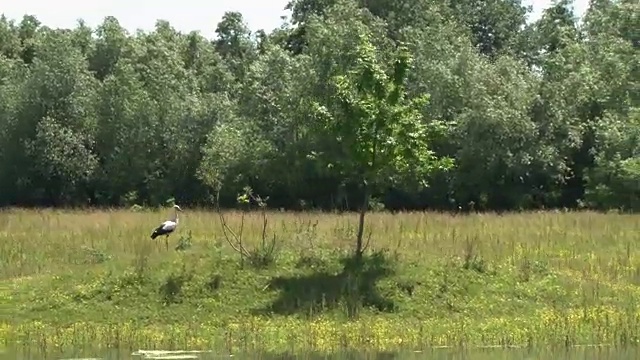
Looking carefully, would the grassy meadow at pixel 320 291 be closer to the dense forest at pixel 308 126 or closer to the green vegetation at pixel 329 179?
the green vegetation at pixel 329 179

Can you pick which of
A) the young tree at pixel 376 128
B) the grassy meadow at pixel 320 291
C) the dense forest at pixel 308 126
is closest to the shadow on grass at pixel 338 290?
the grassy meadow at pixel 320 291

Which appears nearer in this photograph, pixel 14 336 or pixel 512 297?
pixel 14 336

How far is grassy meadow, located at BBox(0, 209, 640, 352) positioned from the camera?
819 inches

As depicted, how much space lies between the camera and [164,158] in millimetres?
54594

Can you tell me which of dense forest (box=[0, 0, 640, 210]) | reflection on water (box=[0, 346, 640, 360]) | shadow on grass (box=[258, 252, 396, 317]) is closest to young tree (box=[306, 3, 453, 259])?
shadow on grass (box=[258, 252, 396, 317])

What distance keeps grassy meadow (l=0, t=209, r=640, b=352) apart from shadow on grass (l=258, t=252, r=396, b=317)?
36 mm

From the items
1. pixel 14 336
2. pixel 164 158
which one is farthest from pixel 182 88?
pixel 14 336

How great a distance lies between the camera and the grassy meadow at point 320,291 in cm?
2081

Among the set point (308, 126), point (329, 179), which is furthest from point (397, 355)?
point (329, 179)

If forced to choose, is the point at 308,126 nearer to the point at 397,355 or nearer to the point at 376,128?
the point at 376,128

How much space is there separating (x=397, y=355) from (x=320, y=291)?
18.2 ft

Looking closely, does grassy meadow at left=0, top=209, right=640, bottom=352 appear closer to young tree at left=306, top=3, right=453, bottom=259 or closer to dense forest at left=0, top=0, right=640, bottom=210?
young tree at left=306, top=3, right=453, bottom=259

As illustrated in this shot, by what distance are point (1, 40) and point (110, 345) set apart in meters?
60.8

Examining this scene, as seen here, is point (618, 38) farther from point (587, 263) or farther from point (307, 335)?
point (307, 335)
